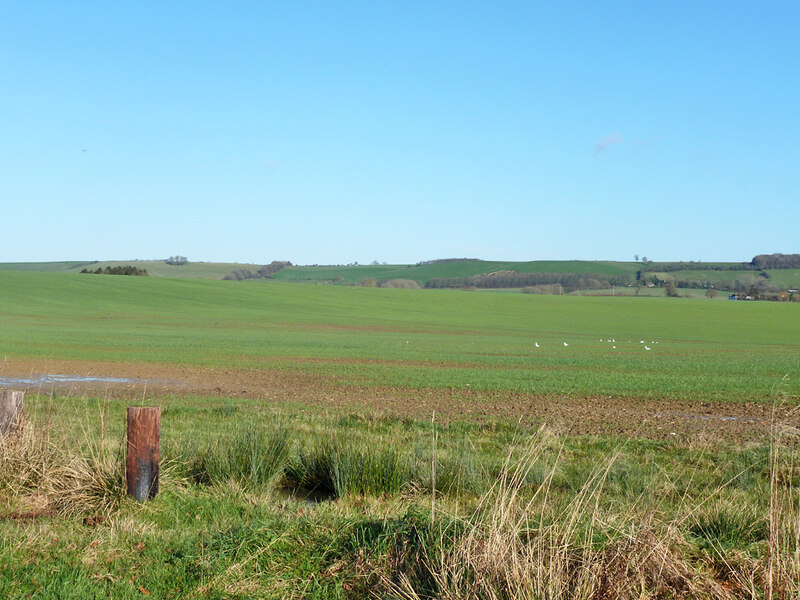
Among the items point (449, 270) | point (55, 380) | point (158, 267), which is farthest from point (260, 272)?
point (55, 380)

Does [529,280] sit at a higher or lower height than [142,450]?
lower

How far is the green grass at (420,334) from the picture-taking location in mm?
27422

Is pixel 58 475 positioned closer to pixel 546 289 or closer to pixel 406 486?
pixel 406 486

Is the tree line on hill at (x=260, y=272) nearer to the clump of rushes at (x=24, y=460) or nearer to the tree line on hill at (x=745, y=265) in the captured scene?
the tree line on hill at (x=745, y=265)

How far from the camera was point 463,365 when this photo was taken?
106ft

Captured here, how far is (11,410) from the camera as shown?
26.9ft

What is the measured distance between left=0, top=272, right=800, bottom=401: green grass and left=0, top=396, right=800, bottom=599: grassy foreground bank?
58.0 inches

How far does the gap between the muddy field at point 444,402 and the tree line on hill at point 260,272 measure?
376 feet

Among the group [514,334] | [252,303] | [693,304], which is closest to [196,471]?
[514,334]

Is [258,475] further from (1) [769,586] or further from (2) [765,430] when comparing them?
(2) [765,430]

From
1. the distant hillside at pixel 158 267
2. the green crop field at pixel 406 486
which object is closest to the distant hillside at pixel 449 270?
the distant hillside at pixel 158 267

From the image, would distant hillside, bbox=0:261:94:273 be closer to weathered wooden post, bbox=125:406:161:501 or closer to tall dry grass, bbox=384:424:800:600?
weathered wooden post, bbox=125:406:161:501

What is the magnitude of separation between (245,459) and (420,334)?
4915 centimetres

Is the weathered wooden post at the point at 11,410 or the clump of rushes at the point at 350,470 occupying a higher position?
the weathered wooden post at the point at 11,410
